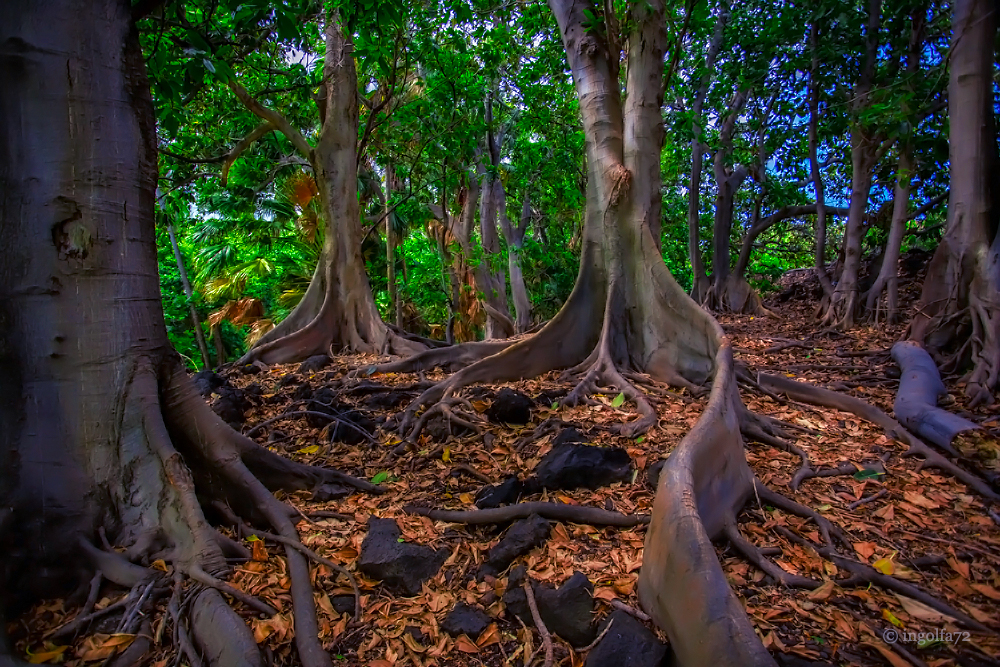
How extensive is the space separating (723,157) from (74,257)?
12927 mm

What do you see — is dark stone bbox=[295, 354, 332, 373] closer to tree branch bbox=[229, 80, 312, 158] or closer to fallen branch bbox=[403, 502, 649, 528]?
tree branch bbox=[229, 80, 312, 158]

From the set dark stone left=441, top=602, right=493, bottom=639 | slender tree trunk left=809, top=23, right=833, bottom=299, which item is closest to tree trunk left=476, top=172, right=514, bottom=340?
slender tree trunk left=809, top=23, right=833, bottom=299

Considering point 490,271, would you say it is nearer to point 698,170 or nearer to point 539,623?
point 698,170

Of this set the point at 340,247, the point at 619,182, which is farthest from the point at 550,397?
the point at 340,247

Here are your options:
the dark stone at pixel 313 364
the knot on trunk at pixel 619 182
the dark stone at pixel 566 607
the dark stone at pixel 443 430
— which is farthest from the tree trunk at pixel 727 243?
the dark stone at pixel 566 607

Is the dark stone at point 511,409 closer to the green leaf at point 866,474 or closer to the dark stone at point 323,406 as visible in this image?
the dark stone at point 323,406

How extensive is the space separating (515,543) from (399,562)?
0.60 m

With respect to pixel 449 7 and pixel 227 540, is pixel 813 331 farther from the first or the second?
pixel 227 540

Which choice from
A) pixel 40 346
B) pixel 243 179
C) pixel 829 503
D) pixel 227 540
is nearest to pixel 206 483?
pixel 227 540

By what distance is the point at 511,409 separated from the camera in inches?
180

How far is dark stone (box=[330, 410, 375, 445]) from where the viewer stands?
177 inches

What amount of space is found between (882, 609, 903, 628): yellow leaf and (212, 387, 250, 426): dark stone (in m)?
4.73

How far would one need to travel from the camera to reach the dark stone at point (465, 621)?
7.72 ft

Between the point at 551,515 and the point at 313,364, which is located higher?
the point at 313,364
